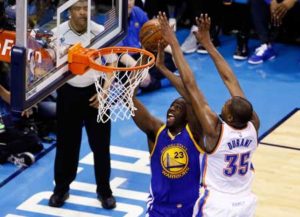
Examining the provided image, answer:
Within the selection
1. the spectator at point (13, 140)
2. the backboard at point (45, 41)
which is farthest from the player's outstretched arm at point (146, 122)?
the spectator at point (13, 140)

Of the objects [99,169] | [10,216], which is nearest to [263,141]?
[99,169]

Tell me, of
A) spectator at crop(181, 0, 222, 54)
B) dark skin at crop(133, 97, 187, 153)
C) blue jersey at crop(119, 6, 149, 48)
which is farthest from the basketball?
spectator at crop(181, 0, 222, 54)

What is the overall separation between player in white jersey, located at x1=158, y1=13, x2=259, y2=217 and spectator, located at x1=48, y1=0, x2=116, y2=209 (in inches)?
64.1

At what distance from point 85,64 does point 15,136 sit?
2821 millimetres

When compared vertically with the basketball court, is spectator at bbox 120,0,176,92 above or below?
above

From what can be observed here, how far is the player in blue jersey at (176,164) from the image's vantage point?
21.5 feet

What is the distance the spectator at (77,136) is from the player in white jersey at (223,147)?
1.63 m

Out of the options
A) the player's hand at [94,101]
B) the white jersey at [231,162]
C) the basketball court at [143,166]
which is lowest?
the basketball court at [143,166]

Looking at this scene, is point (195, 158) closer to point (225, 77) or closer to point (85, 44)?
point (225, 77)

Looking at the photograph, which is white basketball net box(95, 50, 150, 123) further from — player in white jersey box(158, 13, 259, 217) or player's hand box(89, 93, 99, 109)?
player in white jersey box(158, 13, 259, 217)

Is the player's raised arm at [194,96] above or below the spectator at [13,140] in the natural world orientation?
above

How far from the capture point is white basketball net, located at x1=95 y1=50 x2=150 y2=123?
690 centimetres

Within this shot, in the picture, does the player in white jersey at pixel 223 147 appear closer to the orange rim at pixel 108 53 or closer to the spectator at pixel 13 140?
the orange rim at pixel 108 53

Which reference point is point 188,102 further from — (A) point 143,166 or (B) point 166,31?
(A) point 143,166
